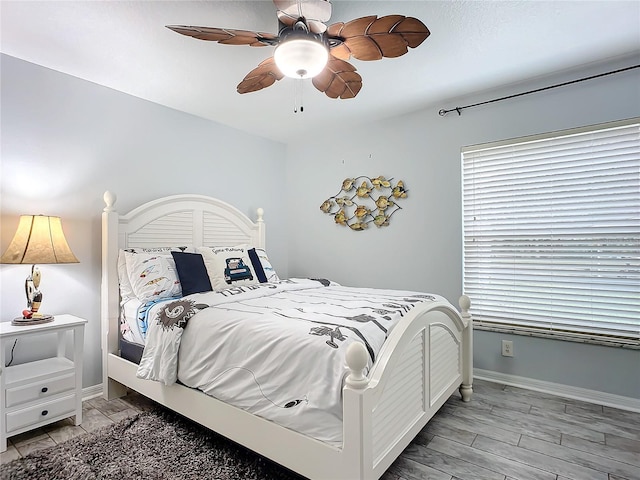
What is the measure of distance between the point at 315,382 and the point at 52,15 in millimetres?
2380

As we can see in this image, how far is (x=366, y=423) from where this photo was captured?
137cm

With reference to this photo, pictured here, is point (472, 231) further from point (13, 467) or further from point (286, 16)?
point (13, 467)

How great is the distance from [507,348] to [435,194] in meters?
1.43

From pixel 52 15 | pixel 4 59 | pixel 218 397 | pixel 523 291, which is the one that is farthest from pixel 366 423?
pixel 4 59

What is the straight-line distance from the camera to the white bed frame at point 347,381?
4.54 ft

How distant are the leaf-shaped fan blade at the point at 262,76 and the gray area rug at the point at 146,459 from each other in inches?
82.7

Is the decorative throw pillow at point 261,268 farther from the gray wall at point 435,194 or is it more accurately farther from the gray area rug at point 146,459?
the gray area rug at point 146,459

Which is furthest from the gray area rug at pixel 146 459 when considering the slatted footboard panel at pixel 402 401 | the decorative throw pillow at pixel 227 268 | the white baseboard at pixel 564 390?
the white baseboard at pixel 564 390

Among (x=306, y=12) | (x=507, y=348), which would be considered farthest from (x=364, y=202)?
(x=306, y=12)

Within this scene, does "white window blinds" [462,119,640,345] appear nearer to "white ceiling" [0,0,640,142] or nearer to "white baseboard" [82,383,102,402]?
"white ceiling" [0,0,640,142]

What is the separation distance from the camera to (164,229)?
312cm

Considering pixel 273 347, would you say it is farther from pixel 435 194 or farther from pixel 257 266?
pixel 435 194

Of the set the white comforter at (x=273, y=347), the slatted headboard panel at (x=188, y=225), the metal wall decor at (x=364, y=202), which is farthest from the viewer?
the metal wall decor at (x=364, y=202)

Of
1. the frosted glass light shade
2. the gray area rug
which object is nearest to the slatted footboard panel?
the gray area rug
